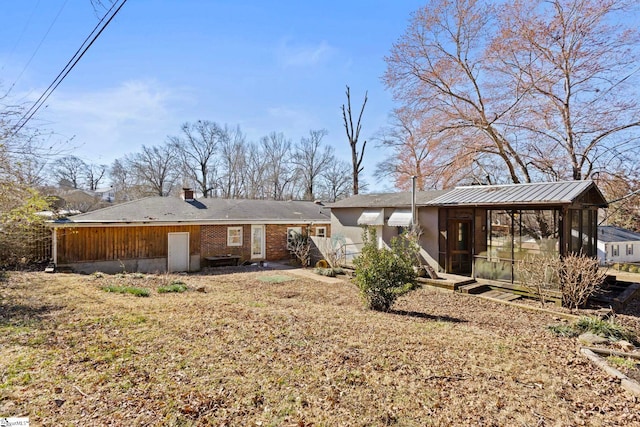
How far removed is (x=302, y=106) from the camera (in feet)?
86.3

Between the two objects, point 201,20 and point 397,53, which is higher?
point 397,53

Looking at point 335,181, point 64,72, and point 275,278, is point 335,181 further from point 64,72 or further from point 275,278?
point 64,72

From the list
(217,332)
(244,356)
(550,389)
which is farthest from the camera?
(217,332)

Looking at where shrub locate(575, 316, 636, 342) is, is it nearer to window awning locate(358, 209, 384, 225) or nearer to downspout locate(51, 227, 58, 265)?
window awning locate(358, 209, 384, 225)

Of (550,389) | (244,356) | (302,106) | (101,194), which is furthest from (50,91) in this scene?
(101,194)

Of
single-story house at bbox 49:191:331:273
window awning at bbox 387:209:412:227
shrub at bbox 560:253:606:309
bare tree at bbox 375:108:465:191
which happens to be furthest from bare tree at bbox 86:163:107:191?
shrub at bbox 560:253:606:309

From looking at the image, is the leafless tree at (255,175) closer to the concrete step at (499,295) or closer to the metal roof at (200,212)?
the metal roof at (200,212)

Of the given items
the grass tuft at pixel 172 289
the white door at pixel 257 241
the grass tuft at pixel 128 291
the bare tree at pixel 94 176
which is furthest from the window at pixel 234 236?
the bare tree at pixel 94 176

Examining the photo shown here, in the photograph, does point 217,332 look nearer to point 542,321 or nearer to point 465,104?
point 542,321

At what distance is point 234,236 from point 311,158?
2434 centimetres

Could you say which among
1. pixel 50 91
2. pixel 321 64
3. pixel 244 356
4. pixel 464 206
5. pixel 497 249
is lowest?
pixel 244 356

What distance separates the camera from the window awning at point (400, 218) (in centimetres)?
1437

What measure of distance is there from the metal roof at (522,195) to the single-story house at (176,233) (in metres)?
9.67

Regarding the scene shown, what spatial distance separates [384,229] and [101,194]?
119ft
